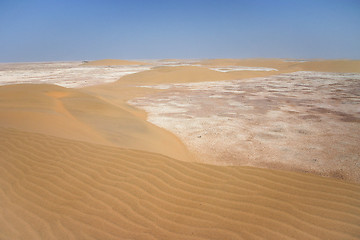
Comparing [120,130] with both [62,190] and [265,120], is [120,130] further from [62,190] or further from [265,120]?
[265,120]

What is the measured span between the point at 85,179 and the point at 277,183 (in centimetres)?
234

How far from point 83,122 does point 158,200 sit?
3445 millimetres

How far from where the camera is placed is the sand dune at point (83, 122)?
14.3ft

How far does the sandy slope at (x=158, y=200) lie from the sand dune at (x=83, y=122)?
86 cm

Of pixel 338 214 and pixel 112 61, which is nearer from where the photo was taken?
pixel 338 214

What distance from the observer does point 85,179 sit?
289 cm

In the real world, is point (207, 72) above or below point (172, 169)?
above

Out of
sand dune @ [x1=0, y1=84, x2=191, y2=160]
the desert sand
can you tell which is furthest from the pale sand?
sand dune @ [x1=0, y1=84, x2=191, y2=160]

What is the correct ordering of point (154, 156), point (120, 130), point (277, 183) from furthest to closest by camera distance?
1. point (120, 130)
2. point (154, 156)
3. point (277, 183)

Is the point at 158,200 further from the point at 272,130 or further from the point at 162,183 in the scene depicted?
the point at 272,130

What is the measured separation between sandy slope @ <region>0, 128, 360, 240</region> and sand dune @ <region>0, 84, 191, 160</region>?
0.86 meters

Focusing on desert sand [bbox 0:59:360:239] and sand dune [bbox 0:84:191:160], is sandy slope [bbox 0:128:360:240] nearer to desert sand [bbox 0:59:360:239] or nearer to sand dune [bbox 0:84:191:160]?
desert sand [bbox 0:59:360:239]

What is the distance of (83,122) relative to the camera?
5.32 metres

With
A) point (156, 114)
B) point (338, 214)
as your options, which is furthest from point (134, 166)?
point (156, 114)
